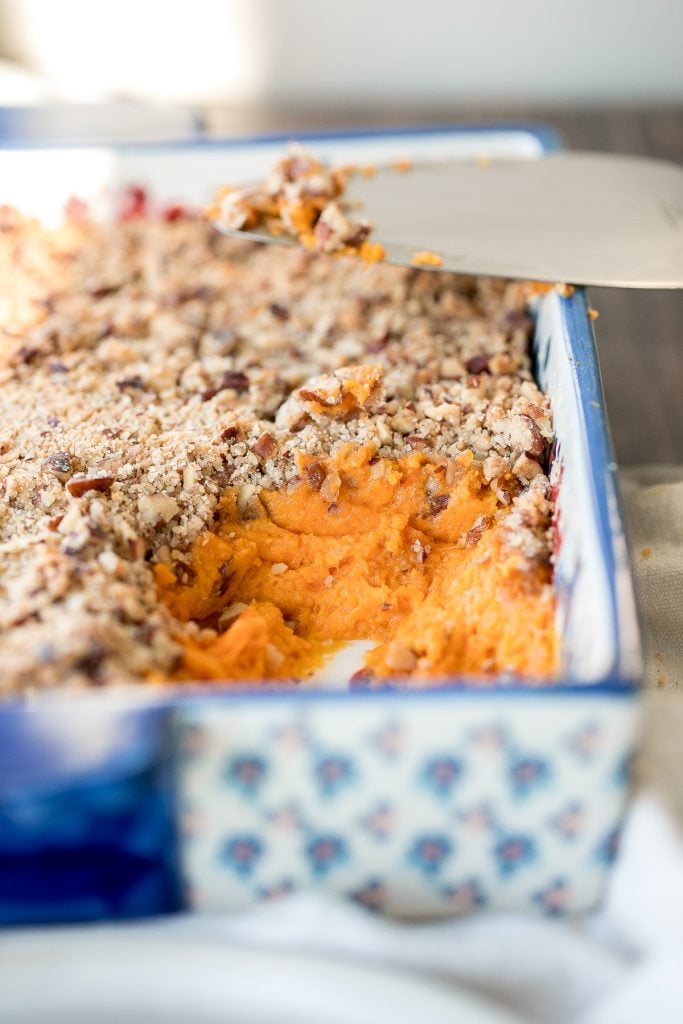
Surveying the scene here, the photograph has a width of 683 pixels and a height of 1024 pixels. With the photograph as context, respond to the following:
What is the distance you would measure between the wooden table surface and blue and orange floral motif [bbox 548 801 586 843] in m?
0.81

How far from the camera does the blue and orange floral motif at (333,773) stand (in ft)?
2.37

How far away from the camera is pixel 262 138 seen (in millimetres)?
1404

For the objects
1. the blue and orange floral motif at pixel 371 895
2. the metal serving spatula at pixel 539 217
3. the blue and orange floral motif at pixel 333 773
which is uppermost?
the metal serving spatula at pixel 539 217

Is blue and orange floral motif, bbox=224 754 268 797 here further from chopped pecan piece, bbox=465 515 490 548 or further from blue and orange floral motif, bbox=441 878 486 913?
chopped pecan piece, bbox=465 515 490 548

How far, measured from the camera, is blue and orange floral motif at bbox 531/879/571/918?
791mm

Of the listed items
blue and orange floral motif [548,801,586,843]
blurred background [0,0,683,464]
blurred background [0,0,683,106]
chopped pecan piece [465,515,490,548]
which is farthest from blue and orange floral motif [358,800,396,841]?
blurred background [0,0,683,106]

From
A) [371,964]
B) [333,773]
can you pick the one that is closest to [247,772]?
[333,773]

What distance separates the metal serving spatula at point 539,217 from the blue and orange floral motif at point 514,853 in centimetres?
62

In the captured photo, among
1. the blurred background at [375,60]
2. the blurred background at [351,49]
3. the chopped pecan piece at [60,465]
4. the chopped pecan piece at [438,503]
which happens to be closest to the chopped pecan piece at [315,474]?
the chopped pecan piece at [438,503]

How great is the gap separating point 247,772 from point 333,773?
6cm

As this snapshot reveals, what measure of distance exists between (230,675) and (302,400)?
0.32m

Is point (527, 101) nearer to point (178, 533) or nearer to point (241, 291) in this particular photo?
point (241, 291)

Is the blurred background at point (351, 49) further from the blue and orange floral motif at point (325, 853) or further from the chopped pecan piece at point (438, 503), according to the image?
the blue and orange floral motif at point (325, 853)

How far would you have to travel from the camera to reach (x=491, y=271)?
3.81 feet
